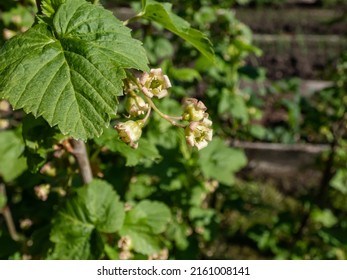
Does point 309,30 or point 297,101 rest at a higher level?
point 297,101

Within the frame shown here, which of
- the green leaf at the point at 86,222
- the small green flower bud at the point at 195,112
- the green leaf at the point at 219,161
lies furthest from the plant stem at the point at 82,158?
the green leaf at the point at 219,161

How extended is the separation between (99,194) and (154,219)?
0.33 m

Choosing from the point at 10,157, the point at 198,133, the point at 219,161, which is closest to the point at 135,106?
the point at 198,133

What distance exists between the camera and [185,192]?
255cm

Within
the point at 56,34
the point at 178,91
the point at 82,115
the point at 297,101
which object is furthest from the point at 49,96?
the point at 297,101

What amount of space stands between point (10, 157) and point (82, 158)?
841mm

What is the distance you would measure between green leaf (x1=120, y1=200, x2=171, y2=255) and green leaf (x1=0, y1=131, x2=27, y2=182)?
0.58 m

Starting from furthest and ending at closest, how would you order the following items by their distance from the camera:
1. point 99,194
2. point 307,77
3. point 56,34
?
point 307,77 → point 99,194 → point 56,34

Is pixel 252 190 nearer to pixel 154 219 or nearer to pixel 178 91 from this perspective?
pixel 178 91

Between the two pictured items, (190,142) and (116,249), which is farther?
(116,249)

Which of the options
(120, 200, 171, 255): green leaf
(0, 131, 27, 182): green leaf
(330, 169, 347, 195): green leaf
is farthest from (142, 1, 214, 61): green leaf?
(330, 169, 347, 195): green leaf

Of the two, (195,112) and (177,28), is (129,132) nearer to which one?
(195,112)

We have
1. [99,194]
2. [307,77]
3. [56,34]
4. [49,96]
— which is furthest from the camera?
[307,77]

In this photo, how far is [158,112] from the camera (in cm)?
123
